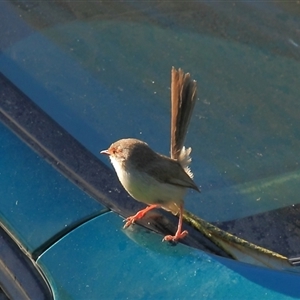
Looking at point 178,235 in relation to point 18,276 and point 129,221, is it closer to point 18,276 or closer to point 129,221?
point 129,221

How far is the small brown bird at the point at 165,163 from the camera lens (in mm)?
3086

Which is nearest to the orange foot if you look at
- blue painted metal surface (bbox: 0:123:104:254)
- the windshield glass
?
the windshield glass

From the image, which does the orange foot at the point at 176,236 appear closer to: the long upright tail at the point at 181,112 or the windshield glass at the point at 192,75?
the windshield glass at the point at 192,75

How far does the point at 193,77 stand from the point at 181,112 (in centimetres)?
50

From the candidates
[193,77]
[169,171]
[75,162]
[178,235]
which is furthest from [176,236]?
[193,77]

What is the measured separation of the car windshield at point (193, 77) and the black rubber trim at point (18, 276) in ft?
2.14

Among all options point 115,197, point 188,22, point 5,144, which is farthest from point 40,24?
point 115,197

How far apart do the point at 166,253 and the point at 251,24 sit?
1.82m

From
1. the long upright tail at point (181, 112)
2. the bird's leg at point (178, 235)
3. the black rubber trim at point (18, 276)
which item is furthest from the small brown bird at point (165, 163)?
the black rubber trim at point (18, 276)

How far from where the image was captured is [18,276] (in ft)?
8.37

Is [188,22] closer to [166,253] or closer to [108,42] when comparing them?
[108,42]

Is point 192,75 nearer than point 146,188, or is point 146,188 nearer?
point 146,188

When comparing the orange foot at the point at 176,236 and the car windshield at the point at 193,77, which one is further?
the car windshield at the point at 193,77

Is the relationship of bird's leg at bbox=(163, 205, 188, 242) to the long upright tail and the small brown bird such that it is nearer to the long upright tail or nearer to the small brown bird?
the small brown bird
